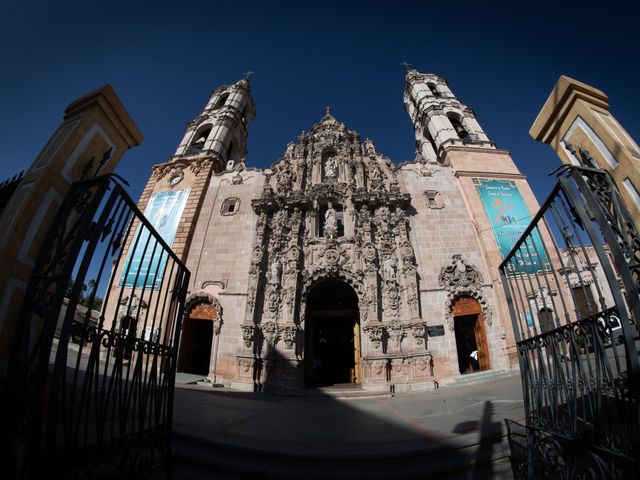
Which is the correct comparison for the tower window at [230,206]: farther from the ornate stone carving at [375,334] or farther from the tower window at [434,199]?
the tower window at [434,199]

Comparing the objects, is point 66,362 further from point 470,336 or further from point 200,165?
point 200,165

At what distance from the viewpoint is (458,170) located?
52.3 ft

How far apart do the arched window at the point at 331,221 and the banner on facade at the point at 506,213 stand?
729 cm

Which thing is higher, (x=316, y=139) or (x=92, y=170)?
(x=316, y=139)

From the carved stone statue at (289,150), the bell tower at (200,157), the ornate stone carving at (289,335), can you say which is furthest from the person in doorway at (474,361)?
the carved stone statue at (289,150)

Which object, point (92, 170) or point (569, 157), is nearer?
point (92, 170)

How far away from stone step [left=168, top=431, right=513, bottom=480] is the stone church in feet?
22.6

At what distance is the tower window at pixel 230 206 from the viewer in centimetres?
1550

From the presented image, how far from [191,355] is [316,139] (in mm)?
13808

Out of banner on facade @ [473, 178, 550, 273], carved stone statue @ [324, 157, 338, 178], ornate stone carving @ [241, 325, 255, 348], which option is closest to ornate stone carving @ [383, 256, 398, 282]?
banner on facade @ [473, 178, 550, 273]

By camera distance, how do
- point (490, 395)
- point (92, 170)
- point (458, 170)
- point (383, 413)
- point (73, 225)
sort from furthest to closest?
point (458, 170), point (490, 395), point (383, 413), point (92, 170), point (73, 225)

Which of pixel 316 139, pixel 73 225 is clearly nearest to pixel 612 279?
pixel 73 225

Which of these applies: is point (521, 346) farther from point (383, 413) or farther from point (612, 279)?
point (383, 413)

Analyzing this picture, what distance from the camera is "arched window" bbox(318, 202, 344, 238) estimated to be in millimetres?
13953
